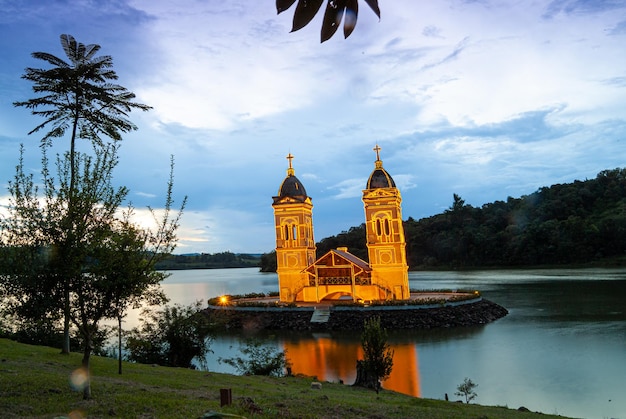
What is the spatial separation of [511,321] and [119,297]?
86.9 feet

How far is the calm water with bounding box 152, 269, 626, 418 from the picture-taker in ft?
47.8

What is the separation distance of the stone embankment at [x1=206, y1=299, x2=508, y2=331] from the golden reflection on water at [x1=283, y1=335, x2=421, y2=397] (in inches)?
105

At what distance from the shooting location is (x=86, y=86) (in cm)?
1370

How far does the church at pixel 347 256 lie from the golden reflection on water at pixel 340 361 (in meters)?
6.71

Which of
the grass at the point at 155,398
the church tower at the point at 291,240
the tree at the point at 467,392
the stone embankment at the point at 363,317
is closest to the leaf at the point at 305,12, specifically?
the grass at the point at 155,398

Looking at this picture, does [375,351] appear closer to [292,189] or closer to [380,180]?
[380,180]

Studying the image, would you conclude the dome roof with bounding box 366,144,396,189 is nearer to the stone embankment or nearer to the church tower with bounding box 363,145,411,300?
the church tower with bounding box 363,145,411,300

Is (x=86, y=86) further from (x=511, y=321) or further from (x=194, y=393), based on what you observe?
(x=511, y=321)

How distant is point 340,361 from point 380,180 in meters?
15.1

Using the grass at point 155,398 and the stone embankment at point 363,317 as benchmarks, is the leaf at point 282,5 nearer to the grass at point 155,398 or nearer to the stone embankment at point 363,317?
the grass at point 155,398

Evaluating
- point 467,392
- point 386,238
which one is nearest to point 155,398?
point 467,392

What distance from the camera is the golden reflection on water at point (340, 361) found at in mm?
16844

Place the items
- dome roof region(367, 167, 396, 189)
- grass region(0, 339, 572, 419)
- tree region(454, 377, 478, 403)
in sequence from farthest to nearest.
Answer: dome roof region(367, 167, 396, 189) → tree region(454, 377, 478, 403) → grass region(0, 339, 572, 419)

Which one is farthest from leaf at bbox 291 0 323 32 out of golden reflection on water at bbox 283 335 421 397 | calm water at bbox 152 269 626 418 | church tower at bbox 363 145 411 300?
church tower at bbox 363 145 411 300
